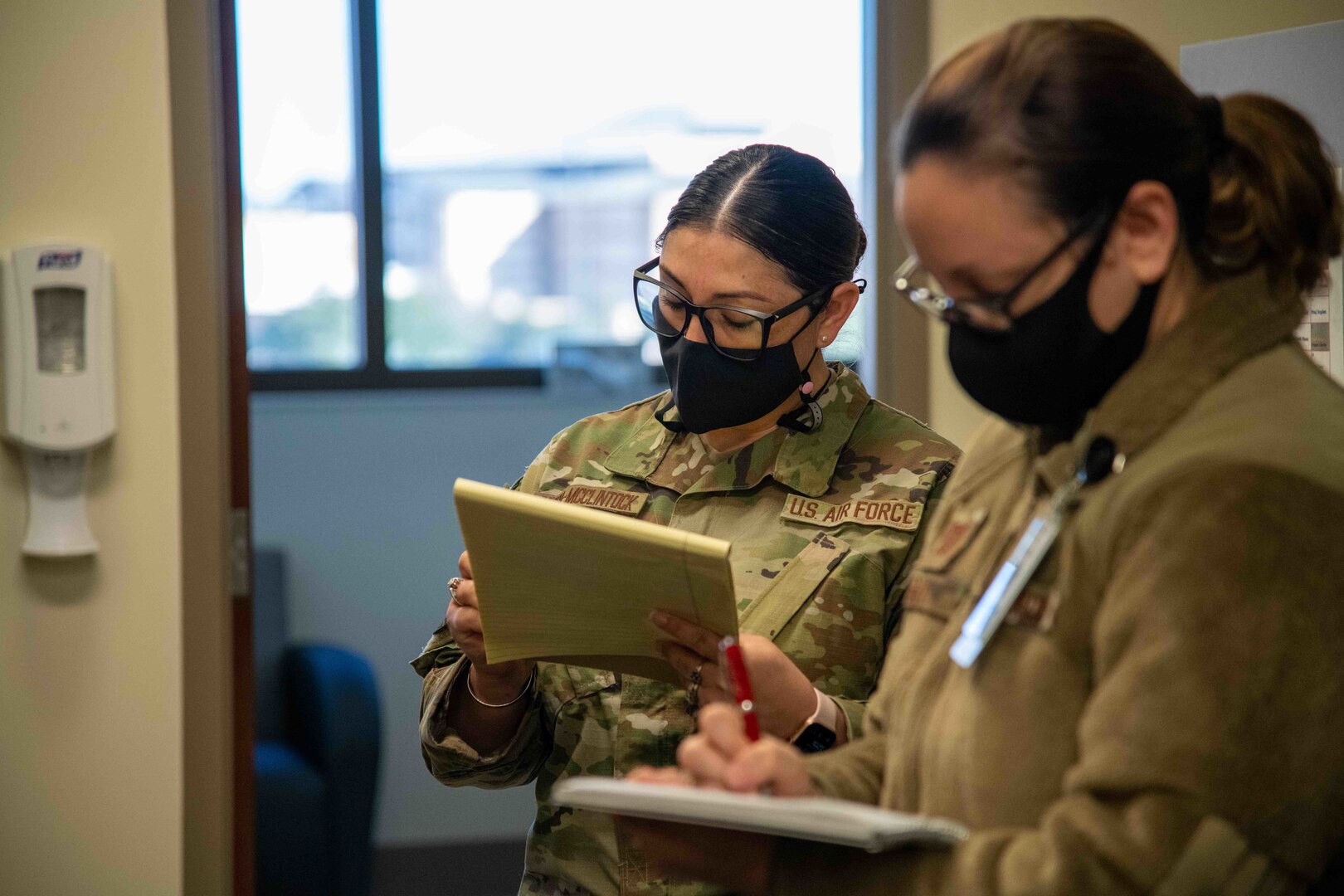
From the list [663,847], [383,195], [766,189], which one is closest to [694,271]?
[766,189]

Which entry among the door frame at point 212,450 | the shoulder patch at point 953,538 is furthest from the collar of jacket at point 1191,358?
the door frame at point 212,450

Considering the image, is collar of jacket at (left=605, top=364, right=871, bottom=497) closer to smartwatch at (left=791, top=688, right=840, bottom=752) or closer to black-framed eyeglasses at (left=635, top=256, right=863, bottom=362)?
black-framed eyeglasses at (left=635, top=256, right=863, bottom=362)

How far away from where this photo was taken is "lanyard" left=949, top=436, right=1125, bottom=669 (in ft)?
2.75

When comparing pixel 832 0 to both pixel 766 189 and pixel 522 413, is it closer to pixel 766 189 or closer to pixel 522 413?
pixel 522 413

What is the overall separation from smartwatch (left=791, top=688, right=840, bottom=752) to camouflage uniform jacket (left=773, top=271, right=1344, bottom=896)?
0.34 meters

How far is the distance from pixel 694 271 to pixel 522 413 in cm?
264

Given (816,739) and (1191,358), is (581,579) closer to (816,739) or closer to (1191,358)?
(816,739)

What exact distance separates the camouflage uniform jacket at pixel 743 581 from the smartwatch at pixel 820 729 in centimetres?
3

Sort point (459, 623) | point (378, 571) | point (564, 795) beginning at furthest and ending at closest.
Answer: point (378, 571), point (459, 623), point (564, 795)

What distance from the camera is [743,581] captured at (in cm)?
144

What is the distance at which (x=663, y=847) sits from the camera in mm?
916

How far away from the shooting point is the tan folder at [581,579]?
1.15 meters

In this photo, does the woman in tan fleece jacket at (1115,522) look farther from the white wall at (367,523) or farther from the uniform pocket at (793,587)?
the white wall at (367,523)

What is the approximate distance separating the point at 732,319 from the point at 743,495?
8.9 inches
